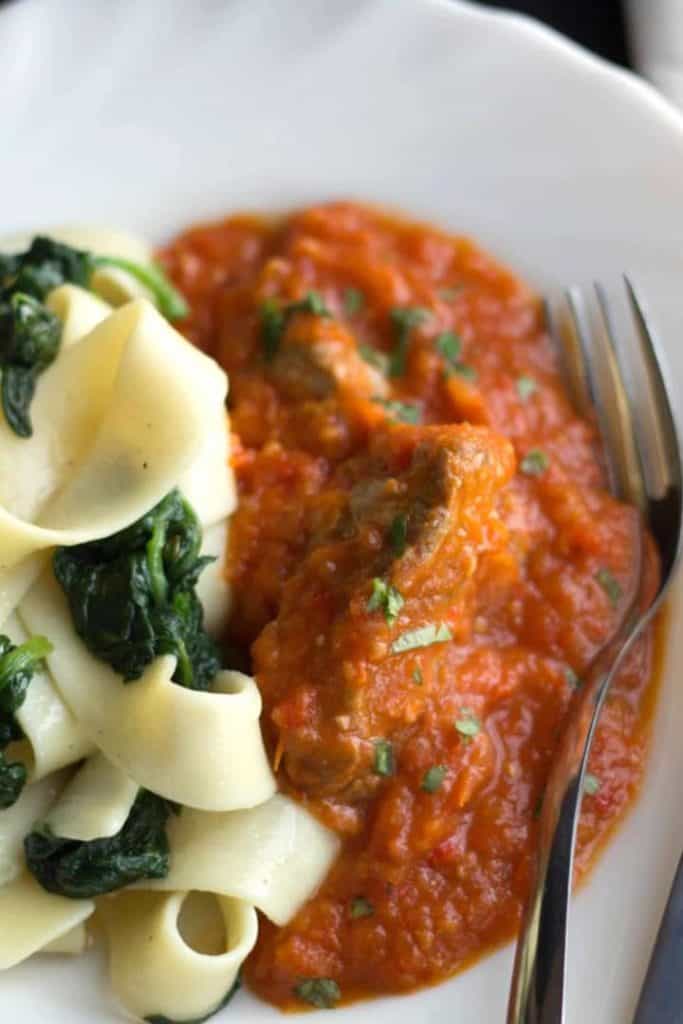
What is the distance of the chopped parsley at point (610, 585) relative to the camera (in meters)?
6.00

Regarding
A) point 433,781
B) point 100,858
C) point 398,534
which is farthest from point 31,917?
point 398,534

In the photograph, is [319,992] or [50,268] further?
[50,268]

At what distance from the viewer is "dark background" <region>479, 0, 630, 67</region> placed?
316 inches

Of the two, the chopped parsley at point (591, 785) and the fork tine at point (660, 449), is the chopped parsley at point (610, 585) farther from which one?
the chopped parsley at point (591, 785)

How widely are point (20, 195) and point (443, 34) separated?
2.53m

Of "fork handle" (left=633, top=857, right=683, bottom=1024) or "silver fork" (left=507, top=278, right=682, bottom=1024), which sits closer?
"fork handle" (left=633, top=857, right=683, bottom=1024)

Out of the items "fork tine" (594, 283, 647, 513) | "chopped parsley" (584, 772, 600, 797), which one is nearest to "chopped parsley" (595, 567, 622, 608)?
"fork tine" (594, 283, 647, 513)

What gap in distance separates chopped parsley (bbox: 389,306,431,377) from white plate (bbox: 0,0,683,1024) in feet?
2.09

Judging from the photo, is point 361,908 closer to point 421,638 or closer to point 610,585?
point 421,638

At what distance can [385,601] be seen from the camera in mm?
5418

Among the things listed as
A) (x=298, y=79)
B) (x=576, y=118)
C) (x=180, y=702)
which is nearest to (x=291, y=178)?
(x=298, y=79)

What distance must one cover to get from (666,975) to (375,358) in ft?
11.0

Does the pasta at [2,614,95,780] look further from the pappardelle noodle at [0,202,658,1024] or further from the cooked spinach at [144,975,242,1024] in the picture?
the cooked spinach at [144,975,242,1024]

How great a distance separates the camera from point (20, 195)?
7031 mm
